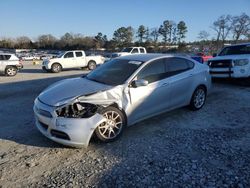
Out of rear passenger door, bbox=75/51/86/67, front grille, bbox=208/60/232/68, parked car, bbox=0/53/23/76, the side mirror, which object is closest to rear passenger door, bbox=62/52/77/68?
rear passenger door, bbox=75/51/86/67

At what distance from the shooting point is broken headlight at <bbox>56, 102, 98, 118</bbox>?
14.4 feet

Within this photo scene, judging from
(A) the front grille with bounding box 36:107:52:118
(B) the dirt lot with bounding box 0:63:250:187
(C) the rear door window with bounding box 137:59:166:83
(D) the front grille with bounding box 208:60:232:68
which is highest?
(C) the rear door window with bounding box 137:59:166:83

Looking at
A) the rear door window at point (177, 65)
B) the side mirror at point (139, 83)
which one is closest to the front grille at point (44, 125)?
the side mirror at point (139, 83)

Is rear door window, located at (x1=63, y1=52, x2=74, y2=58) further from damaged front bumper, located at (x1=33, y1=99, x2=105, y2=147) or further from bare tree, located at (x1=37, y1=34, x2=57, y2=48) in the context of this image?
bare tree, located at (x1=37, y1=34, x2=57, y2=48)

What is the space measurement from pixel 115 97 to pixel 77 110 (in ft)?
2.46

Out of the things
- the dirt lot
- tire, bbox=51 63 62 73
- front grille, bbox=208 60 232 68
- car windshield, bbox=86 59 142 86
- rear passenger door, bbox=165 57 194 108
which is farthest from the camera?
tire, bbox=51 63 62 73

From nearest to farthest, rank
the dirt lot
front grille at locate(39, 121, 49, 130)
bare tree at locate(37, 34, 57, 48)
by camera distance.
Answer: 1. the dirt lot
2. front grille at locate(39, 121, 49, 130)
3. bare tree at locate(37, 34, 57, 48)

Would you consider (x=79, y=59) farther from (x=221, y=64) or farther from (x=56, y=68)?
(x=221, y=64)

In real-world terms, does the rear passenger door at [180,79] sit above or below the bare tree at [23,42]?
below

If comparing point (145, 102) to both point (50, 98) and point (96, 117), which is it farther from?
point (50, 98)

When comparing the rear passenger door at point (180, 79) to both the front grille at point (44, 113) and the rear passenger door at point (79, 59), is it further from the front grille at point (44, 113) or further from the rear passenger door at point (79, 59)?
the rear passenger door at point (79, 59)

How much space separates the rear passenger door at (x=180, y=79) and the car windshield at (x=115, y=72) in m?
0.90

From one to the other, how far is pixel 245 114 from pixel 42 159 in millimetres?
4844

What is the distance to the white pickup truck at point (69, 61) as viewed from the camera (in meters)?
19.5
